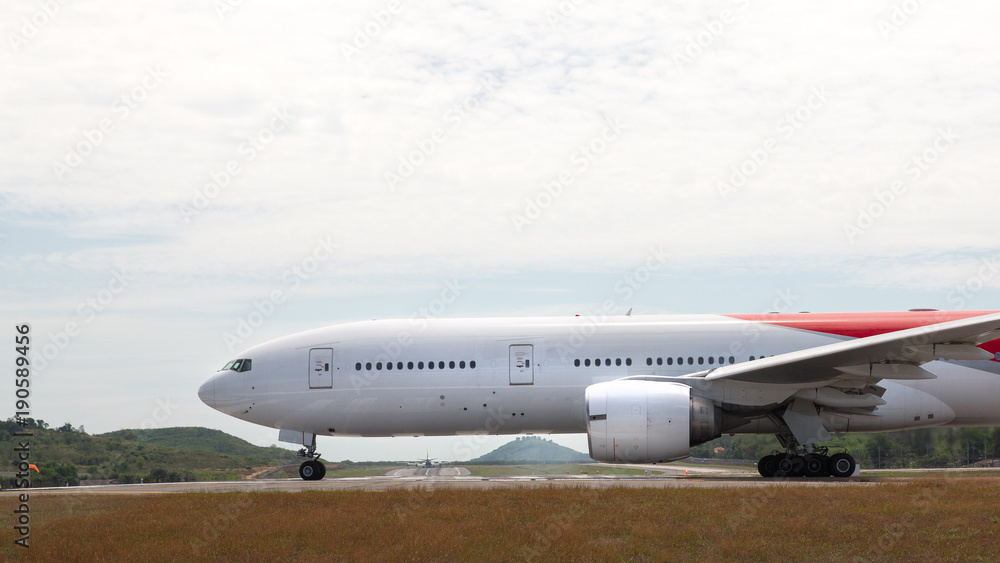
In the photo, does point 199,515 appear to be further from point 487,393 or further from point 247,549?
point 487,393

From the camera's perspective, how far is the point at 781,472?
17.6m

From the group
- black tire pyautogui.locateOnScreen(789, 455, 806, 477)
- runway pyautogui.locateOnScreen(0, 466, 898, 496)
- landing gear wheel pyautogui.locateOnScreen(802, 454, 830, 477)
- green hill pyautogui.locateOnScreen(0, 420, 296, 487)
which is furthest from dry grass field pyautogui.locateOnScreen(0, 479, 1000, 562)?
green hill pyautogui.locateOnScreen(0, 420, 296, 487)

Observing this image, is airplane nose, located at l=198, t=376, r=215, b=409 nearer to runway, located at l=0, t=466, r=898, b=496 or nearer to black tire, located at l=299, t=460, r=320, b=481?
A: runway, located at l=0, t=466, r=898, b=496

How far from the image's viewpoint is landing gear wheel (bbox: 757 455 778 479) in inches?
715

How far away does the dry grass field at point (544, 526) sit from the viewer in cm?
880

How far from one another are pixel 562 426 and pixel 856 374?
6.00 m

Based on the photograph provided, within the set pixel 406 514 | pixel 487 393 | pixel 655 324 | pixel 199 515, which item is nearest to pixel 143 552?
pixel 199 515

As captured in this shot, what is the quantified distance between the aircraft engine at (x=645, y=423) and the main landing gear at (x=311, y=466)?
6827 millimetres

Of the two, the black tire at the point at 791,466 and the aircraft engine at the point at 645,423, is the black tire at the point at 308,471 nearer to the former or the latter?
the aircraft engine at the point at 645,423

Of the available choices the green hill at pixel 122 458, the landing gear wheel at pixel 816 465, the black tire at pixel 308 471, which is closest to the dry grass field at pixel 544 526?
the landing gear wheel at pixel 816 465

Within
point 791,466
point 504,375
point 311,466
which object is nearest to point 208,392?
point 311,466

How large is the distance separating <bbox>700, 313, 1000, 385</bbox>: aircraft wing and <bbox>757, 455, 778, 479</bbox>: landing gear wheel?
2.42m

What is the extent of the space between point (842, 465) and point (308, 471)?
36.9 feet

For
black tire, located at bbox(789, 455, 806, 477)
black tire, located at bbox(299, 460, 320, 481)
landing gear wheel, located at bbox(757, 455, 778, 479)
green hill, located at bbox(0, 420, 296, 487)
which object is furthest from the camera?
green hill, located at bbox(0, 420, 296, 487)
